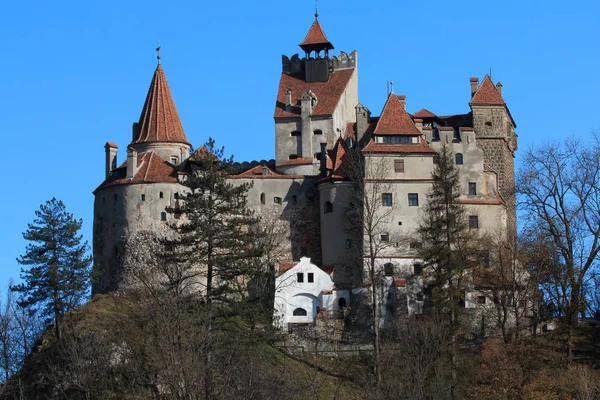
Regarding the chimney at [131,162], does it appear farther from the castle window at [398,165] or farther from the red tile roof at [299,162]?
the castle window at [398,165]

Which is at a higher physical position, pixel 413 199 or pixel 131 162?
pixel 131 162

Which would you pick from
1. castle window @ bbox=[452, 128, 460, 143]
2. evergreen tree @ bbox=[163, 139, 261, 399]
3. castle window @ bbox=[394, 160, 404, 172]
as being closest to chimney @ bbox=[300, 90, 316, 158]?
castle window @ bbox=[394, 160, 404, 172]

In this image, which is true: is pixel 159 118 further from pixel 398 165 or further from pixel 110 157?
pixel 398 165

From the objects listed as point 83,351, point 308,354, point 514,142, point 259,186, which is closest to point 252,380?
point 83,351

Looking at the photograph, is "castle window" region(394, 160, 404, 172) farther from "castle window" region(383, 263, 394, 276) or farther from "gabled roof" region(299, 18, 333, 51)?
"gabled roof" region(299, 18, 333, 51)

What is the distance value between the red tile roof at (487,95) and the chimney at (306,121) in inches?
416

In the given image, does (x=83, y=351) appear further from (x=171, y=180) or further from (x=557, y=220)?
(x=557, y=220)

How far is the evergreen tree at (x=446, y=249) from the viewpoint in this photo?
7212cm

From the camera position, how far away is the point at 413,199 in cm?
8038

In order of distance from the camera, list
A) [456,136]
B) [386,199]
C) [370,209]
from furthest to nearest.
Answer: [456,136] < [386,199] < [370,209]

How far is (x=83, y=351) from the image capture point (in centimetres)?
6400

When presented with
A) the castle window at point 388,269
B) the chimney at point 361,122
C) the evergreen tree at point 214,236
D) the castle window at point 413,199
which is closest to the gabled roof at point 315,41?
the chimney at point 361,122

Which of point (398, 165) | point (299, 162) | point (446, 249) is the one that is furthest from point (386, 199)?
point (299, 162)

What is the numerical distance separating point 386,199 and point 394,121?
5307 mm
